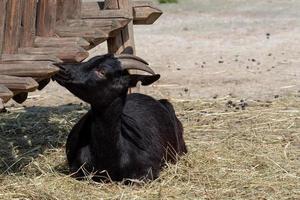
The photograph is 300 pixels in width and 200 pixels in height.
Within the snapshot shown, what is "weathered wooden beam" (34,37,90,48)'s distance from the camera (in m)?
6.71

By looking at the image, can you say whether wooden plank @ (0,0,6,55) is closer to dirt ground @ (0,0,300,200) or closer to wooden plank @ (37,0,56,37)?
wooden plank @ (37,0,56,37)

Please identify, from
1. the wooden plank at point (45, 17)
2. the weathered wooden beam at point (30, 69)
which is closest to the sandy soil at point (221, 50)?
the wooden plank at point (45, 17)

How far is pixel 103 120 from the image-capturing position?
21.2 ft

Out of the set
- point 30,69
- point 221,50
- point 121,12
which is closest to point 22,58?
point 30,69

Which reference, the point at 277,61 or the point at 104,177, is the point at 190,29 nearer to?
the point at 277,61

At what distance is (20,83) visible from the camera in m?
6.12

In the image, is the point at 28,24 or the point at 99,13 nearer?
the point at 28,24

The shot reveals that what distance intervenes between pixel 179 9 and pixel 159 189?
10.6 meters

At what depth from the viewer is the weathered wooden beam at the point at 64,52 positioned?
652 cm

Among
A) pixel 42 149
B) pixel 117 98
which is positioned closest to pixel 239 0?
pixel 42 149

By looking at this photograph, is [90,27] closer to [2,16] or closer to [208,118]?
[2,16]

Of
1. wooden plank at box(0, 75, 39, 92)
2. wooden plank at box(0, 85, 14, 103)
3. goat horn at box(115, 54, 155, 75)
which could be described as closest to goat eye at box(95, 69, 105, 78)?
goat horn at box(115, 54, 155, 75)

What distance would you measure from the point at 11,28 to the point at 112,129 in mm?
1103

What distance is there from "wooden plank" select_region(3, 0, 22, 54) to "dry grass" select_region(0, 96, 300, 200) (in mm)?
985
